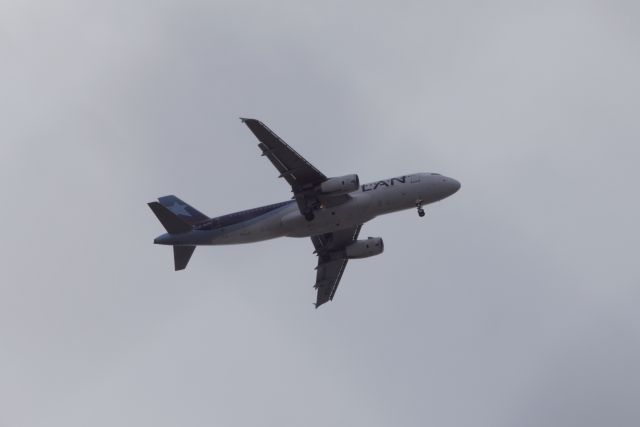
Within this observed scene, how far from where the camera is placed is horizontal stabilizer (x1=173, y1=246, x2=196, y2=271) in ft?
301

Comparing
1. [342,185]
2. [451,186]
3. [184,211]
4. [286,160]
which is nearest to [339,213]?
[342,185]

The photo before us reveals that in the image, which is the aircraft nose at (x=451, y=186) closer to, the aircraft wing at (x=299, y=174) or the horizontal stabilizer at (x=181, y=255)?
the aircraft wing at (x=299, y=174)

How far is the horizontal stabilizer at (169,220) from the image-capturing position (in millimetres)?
89625

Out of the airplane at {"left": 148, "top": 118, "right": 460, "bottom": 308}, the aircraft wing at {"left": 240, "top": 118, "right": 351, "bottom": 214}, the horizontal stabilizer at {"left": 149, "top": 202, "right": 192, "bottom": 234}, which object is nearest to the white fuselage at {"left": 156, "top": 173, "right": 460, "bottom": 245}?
the airplane at {"left": 148, "top": 118, "right": 460, "bottom": 308}

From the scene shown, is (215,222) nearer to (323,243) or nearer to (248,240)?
(248,240)

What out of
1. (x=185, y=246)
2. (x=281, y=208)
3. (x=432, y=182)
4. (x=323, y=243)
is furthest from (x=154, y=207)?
(x=432, y=182)

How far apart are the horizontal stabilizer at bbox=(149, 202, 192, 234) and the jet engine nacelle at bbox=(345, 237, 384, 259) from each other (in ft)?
53.0

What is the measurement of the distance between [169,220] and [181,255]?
3.85m

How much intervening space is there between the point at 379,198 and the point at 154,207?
65.2 ft

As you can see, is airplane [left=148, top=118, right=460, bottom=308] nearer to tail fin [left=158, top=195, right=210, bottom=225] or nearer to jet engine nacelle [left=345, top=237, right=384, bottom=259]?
tail fin [left=158, top=195, right=210, bottom=225]

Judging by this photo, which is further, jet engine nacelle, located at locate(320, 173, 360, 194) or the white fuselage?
the white fuselage

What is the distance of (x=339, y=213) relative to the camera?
86.8m

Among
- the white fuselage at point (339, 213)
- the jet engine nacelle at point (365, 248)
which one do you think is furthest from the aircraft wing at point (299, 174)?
the jet engine nacelle at point (365, 248)

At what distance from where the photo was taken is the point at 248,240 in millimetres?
89438
